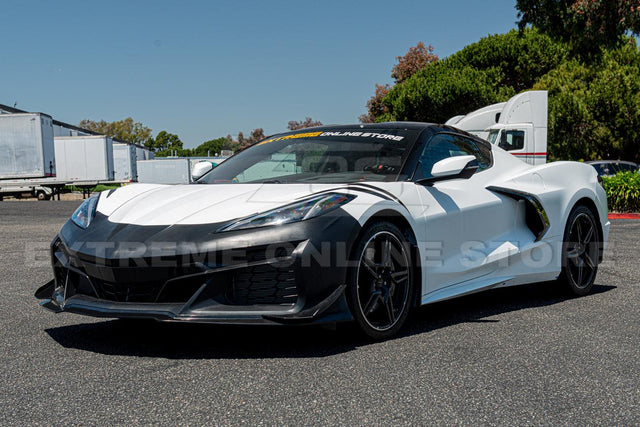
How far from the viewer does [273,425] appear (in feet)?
8.48

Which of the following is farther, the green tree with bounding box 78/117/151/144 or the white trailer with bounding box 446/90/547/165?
the green tree with bounding box 78/117/151/144

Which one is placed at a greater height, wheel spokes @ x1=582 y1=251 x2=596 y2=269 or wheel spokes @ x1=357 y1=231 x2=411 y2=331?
wheel spokes @ x1=357 y1=231 x2=411 y2=331

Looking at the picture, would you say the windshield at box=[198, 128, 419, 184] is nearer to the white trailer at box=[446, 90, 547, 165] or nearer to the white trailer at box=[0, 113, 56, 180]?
the white trailer at box=[446, 90, 547, 165]

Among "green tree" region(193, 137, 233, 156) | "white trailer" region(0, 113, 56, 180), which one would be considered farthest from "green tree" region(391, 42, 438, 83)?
"green tree" region(193, 137, 233, 156)

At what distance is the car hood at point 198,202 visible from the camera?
11.9 feet

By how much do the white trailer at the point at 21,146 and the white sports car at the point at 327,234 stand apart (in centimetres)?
2509

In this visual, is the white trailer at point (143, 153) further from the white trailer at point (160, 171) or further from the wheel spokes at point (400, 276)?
the wheel spokes at point (400, 276)

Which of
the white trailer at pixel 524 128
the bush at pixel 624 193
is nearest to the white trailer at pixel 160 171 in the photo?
the white trailer at pixel 524 128

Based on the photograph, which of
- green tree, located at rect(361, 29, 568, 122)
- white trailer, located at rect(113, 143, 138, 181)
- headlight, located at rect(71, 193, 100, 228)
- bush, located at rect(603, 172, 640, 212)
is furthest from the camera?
white trailer, located at rect(113, 143, 138, 181)

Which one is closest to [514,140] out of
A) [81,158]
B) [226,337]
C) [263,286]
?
[226,337]

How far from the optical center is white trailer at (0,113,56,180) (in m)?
27.7

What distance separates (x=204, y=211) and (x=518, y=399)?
5.98 ft

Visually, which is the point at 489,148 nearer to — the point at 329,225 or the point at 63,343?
the point at 329,225

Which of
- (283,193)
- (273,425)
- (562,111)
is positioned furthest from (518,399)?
(562,111)
